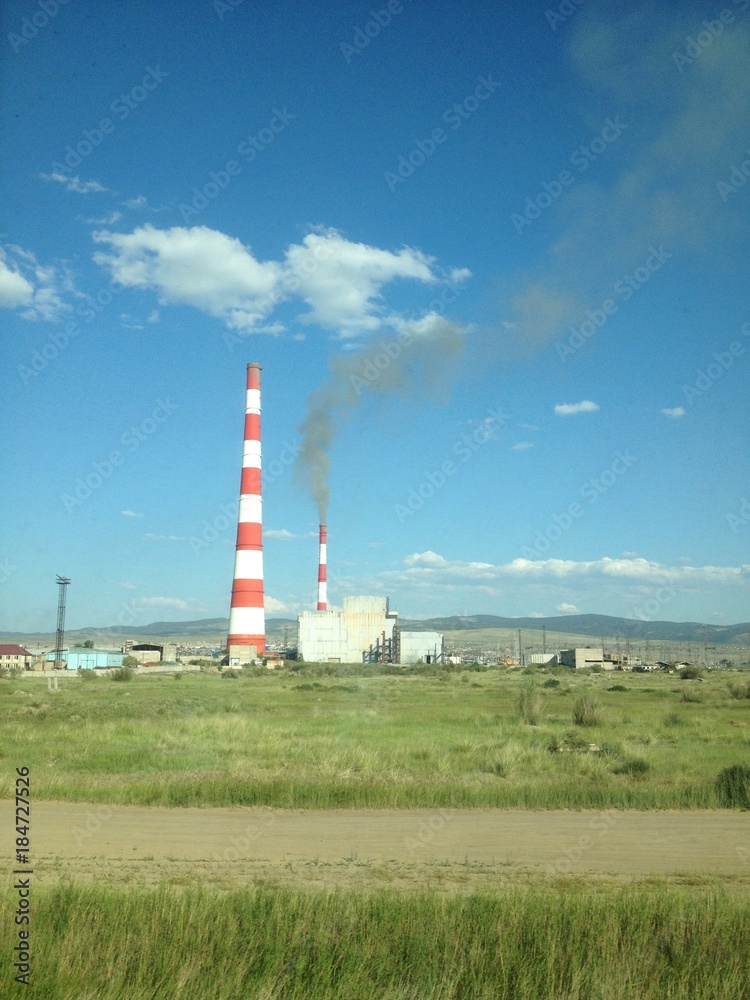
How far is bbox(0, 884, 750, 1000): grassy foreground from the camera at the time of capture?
502cm

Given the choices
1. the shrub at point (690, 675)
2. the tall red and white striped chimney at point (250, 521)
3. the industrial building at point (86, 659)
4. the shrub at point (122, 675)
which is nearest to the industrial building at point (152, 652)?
the industrial building at point (86, 659)

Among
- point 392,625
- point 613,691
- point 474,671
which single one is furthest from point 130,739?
point 392,625

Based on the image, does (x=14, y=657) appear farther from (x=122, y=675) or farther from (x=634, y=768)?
(x=634, y=768)

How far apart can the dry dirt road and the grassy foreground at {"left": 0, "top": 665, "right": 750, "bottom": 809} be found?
57 cm

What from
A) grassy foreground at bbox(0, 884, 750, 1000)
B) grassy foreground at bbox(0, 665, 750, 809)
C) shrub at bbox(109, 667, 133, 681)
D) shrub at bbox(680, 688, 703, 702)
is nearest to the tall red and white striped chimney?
shrub at bbox(109, 667, 133, 681)

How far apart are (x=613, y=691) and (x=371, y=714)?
864 inches

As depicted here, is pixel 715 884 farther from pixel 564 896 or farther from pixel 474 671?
pixel 474 671

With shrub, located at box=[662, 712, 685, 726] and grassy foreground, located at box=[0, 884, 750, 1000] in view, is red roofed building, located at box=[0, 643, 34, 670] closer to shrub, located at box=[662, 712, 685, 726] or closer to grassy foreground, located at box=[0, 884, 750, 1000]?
shrub, located at box=[662, 712, 685, 726]

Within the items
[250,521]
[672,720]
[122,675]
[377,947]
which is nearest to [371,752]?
[377,947]

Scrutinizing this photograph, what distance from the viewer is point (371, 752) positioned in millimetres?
16344

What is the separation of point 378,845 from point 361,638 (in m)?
73.2

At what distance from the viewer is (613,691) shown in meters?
44.9

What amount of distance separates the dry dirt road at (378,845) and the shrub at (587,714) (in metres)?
12.0

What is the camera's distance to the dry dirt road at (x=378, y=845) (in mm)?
8266
